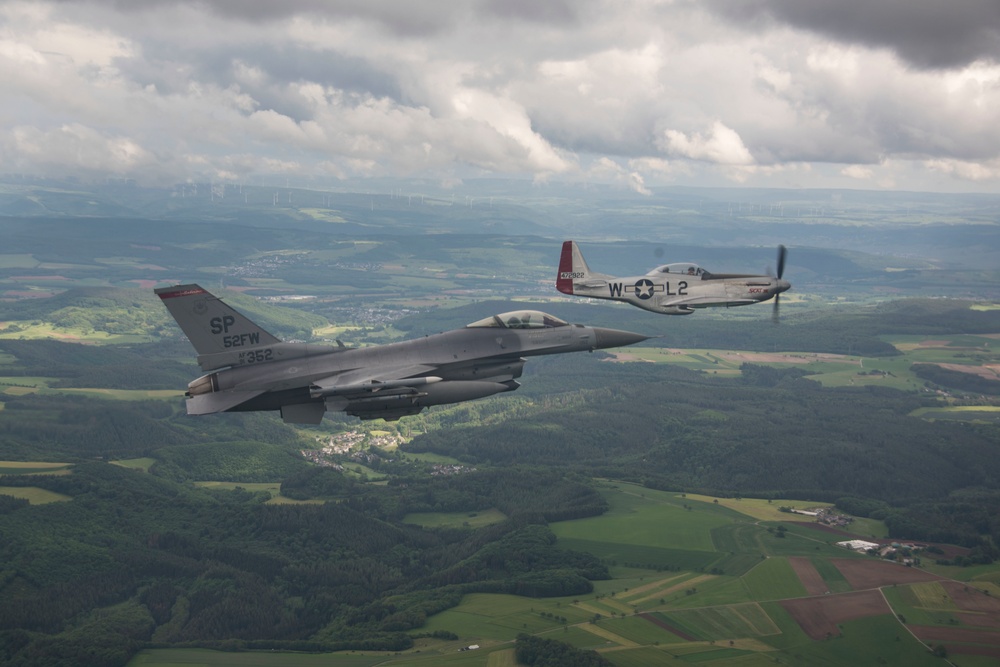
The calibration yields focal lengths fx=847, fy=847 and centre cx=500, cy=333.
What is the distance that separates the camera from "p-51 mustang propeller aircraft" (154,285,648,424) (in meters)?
58.4

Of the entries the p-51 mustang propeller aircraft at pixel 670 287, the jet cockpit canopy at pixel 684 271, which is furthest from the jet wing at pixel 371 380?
the jet cockpit canopy at pixel 684 271

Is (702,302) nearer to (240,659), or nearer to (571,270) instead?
(571,270)

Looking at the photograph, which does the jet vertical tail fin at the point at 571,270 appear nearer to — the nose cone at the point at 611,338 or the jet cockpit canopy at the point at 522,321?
the jet cockpit canopy at the point at 522,321

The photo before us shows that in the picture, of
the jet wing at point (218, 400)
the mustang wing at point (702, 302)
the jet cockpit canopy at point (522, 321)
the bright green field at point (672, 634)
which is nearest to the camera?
the jet wing at point (218, 400)

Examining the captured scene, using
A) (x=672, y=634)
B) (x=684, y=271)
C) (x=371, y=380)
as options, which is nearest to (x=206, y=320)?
(x=371, y=380)

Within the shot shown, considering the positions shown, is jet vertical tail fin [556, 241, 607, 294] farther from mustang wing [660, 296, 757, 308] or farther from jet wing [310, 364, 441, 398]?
jet wing [310, 364, 441, 398]

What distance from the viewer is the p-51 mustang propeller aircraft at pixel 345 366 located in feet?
192

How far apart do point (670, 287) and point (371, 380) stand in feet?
105

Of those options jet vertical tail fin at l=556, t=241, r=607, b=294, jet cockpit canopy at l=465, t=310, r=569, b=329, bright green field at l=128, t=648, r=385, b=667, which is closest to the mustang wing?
jet vertical tail fin at l=556, t=241, r=607, b=294

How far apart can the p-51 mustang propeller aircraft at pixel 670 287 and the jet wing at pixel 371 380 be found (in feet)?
68.4

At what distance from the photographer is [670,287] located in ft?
256

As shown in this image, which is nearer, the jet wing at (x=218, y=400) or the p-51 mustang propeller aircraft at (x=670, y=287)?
the jet wing at (x=218, y=400)

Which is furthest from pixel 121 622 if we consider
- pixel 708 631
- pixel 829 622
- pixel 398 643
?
pixel 829 622


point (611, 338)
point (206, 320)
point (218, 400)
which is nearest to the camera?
point (218, 400)
